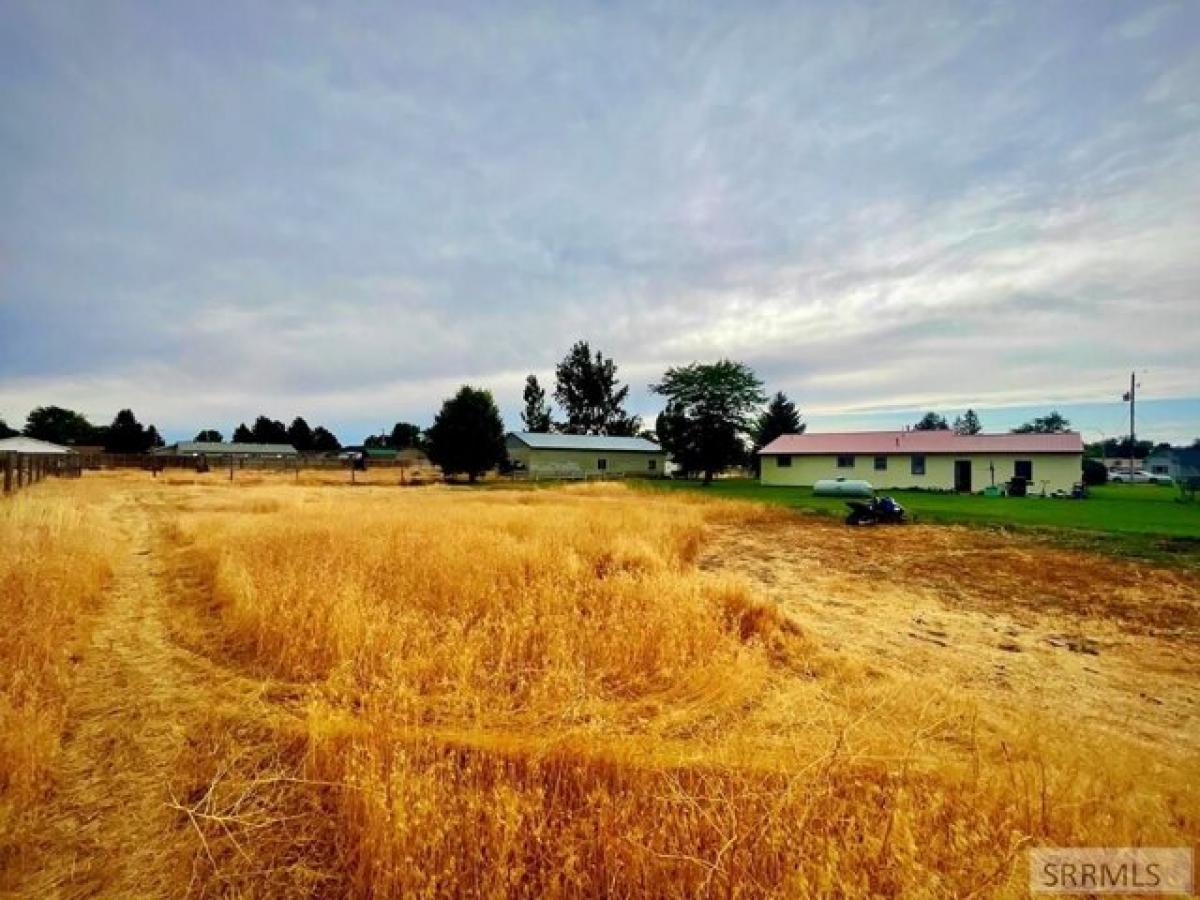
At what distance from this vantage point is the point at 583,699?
15.2 ft

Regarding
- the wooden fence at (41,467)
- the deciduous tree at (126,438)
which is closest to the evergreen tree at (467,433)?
the wooden fence at (41,467)

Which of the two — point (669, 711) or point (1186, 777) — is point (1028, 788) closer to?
point (1186, 777)

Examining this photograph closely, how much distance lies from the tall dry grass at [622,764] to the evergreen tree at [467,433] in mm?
38703

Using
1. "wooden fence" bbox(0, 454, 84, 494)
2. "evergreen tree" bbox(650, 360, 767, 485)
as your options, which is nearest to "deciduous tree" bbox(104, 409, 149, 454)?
"wooden fence" bbox(0, 454, 84, 494)

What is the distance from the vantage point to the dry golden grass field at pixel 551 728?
273 centimetres

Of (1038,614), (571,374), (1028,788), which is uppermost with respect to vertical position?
(571,374)

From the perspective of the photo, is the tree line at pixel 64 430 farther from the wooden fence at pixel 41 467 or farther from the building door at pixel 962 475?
the building door at pixel 962 475

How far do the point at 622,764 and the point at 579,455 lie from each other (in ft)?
187

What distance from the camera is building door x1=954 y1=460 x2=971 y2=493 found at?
135 feet

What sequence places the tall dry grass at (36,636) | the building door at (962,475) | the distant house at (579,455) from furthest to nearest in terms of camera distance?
the distant house at (579,455) → the building door at (962,475) → the tall dry grass at (36,636)

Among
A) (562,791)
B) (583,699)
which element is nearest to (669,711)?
(583,699)

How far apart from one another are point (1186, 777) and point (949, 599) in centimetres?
610

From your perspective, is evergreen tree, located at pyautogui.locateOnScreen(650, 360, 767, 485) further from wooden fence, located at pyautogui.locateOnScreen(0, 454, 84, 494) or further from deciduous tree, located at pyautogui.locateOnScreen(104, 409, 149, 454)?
deciduous tree, located at pyautogui.locateOnScreen(104, 409, 149, 454)
